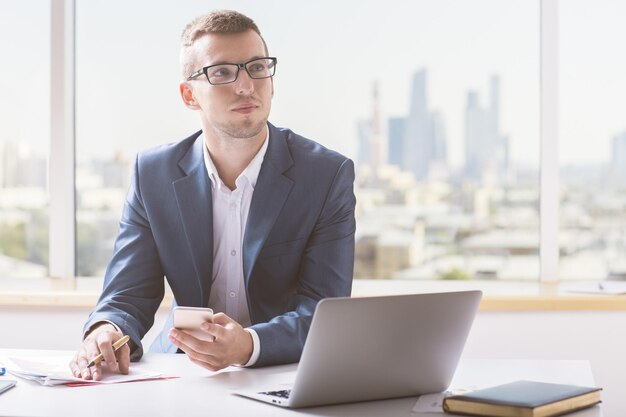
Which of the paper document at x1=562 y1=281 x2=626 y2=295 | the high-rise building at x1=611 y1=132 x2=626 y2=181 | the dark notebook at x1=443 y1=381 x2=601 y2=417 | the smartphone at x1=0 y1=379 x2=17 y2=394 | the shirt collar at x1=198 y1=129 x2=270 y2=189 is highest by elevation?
the high-rise building at x1=611 y1=132 x2=626 y2=181

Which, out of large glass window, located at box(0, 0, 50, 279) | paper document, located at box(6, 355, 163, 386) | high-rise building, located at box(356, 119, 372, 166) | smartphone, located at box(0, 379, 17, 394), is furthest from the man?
large glass window, located at box(0, 0, 50, 279)

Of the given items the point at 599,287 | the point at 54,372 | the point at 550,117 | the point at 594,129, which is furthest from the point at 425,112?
the point at 54,372

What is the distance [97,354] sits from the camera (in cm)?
201

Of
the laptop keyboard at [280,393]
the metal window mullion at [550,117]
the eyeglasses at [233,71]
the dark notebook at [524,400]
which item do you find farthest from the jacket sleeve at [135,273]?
the metal window mullion at [550,117]

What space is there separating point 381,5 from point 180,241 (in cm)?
177

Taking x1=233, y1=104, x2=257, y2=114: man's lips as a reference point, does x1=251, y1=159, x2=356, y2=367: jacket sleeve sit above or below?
below

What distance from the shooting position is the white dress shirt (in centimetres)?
254

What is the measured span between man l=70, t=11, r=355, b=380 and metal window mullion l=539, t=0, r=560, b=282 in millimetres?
1457

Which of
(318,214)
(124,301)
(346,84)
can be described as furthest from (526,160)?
(124,301)

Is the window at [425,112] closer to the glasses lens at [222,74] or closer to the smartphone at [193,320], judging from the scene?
the glasses lens at [222,74]

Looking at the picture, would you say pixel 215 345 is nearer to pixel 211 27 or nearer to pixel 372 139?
pixel 211 27

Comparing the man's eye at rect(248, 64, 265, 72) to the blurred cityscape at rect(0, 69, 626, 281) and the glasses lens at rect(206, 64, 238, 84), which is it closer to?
the glasses lens at rect(206, 64, 238, 84)

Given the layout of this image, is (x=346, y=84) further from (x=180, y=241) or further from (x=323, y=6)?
(x=180, y=241)

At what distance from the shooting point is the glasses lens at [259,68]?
2.45m
